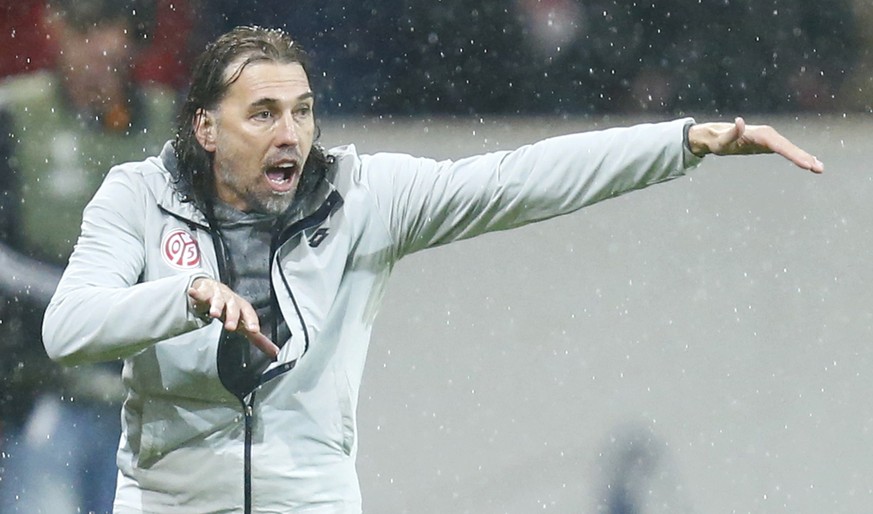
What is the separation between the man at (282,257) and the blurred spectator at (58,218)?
1.17 meters

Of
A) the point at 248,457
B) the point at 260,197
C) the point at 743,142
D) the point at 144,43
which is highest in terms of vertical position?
the point at 743,142

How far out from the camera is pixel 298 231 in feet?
4.77

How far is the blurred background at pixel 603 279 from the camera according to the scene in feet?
8.64

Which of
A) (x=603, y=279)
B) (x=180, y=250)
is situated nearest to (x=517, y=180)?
(x=180, y=250)

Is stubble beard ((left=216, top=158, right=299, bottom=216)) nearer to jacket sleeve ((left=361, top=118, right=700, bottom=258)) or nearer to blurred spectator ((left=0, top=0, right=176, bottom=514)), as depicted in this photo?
jacket sleeve ((left=361, top=118, right=700, bottom=258))

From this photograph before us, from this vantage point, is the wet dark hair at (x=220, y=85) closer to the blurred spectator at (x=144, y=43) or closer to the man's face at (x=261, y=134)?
the man's face at (x=261, y=134)

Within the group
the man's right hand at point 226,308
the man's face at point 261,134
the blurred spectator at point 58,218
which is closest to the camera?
the man's right hand at point 226,308

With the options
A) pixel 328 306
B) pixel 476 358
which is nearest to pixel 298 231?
pixel 328 306

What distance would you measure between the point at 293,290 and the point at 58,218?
4.37 feet

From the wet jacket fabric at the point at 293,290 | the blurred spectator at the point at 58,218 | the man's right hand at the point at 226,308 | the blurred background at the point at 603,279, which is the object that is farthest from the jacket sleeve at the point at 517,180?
the blurred spectator at the point at 58,218

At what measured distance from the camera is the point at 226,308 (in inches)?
46.4

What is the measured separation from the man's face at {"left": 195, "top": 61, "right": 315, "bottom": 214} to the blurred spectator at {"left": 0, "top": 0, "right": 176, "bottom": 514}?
1.13 meters

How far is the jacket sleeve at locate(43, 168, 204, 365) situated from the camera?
1.24 m

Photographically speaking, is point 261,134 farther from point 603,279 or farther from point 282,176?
point 603,279
